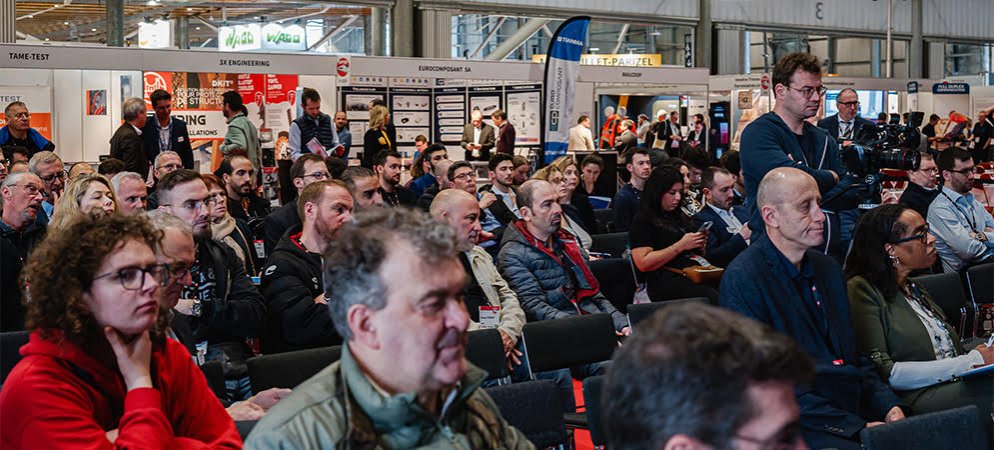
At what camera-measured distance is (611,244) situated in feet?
24.1

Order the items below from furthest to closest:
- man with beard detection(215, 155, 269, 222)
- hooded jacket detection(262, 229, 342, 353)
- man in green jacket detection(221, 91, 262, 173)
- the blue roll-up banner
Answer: the blue roll-up banner, man in green jacket detection(221, 91, 262, 173), man with beard detection(215, 155, 269, 222), hooded jacket detection(262, 229, 342, 353)

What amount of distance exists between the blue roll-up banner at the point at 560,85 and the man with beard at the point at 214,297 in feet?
20.7

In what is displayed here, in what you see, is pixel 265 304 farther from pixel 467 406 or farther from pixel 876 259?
pixel 467 406

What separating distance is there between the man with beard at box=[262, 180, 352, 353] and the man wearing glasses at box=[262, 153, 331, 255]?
2.05ft

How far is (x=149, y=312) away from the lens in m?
2.43

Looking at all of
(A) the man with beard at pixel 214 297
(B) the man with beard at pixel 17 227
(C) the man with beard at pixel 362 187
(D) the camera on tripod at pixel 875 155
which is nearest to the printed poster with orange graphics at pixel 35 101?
(C) the man with beard at pixel 362 187

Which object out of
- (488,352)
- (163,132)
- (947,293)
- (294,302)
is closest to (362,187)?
(294,302)

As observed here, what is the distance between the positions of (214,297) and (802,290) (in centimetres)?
223

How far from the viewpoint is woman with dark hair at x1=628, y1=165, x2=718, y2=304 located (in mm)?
6020

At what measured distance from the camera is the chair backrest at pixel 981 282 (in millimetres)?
5953

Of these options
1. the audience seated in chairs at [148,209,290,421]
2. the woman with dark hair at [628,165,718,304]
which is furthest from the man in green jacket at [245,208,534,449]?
the woman with dark hair at [628,165,718,304]

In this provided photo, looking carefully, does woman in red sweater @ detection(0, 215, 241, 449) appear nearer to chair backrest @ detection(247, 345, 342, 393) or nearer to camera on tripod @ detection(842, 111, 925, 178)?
chair backrest @ detection(247, 345, 342, 393)

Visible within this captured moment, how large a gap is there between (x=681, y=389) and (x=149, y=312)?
1437 millimetres

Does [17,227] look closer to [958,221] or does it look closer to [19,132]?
[19,132]
